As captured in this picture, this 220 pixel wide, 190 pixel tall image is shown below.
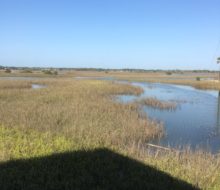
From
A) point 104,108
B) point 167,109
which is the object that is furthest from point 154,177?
point 167,109

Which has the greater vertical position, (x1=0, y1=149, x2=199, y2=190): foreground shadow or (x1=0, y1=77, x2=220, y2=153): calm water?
(x1=0, y1=149, x2=199, y2=190): foreground shadow

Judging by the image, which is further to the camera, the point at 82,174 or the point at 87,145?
the point at 87,145

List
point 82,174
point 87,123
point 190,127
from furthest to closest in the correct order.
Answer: point 190,127
point 87,123
point 82,174

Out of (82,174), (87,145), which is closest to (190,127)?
(87,145)

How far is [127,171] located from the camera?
6590 millimetres

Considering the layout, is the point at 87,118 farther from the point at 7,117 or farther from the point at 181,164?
the point at 181,164

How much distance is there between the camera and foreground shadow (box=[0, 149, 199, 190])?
18.7 feet

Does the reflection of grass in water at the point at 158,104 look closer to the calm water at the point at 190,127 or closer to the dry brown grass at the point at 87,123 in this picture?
the calm water at the point at 190,127

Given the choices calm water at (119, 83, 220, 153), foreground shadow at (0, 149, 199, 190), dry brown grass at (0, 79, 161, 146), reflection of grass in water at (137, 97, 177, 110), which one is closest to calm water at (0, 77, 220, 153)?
calm water at (119, 83, 220, 153)

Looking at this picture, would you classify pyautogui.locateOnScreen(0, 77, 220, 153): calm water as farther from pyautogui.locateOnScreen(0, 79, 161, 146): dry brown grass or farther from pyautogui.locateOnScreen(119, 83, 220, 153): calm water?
pyautogui.locateOnScreen(0, 79, 161, 146): dry brown grass

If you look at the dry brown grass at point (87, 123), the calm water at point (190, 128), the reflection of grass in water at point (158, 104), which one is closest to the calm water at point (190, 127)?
the calm water at point (190, 128)

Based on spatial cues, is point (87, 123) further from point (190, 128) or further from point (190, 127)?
point (190, 127)

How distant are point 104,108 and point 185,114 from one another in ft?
17.6

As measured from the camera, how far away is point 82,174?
6281 mm
